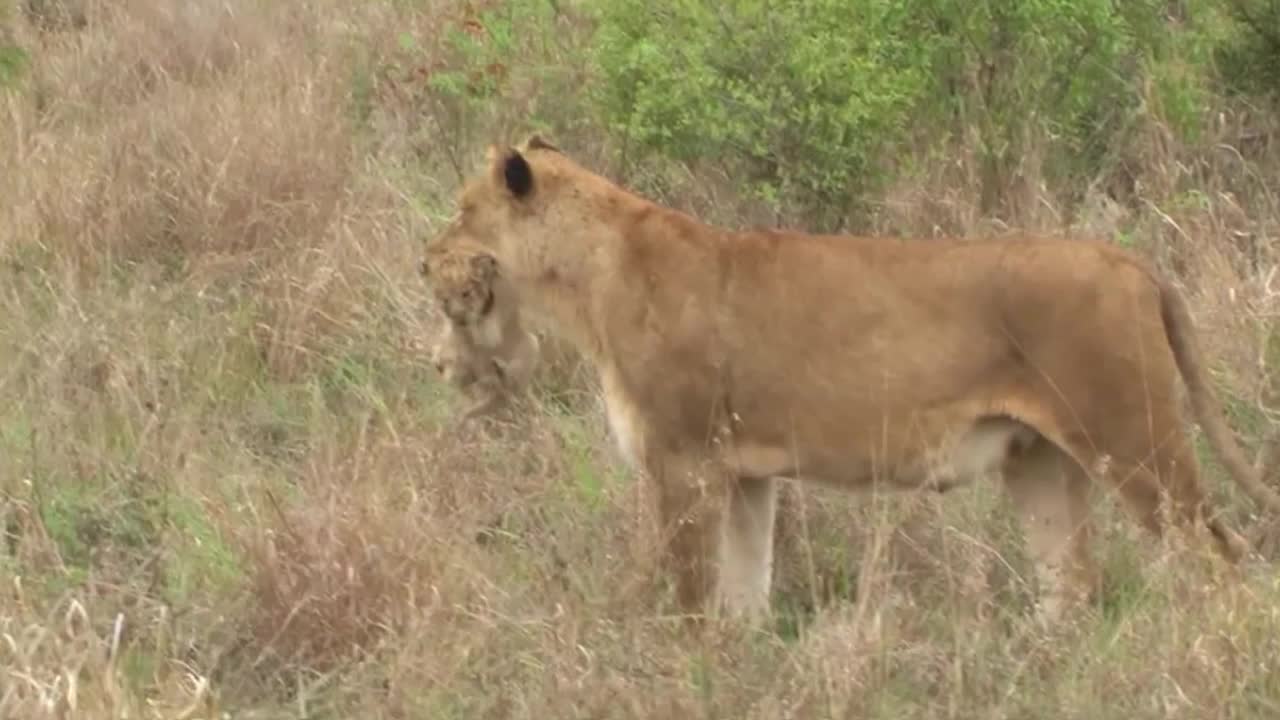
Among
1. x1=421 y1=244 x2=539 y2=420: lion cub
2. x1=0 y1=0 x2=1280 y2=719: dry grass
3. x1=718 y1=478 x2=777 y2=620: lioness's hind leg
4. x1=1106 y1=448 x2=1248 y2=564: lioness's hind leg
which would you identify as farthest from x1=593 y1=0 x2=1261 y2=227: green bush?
x1=1106 y1=448 x2=1248 y2=564: lioness's hind leg

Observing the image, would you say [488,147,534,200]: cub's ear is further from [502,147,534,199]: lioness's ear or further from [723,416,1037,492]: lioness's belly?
[723,416,1037,492]: lioness's belly

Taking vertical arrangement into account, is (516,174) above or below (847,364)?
above

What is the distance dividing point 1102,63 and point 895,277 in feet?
11.4

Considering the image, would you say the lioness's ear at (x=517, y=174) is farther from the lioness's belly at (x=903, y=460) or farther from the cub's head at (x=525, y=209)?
the lioness's belly at (x=903, y=460)

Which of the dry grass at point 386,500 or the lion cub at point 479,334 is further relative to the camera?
the lion cub at point 479,334

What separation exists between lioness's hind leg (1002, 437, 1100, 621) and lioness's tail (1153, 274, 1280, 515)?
31cm

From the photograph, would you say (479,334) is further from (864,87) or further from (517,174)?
(864,87)

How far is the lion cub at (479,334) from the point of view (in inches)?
235

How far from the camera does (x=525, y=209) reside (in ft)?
19.2

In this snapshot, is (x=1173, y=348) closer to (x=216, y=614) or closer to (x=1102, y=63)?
(x=216, y=614)

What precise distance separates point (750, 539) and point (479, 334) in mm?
922

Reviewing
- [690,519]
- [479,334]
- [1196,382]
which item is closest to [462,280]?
[479,334]

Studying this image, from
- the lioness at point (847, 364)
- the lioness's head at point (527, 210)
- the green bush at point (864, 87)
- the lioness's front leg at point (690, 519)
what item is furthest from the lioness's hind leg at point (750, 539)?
the green bush at point (864, 87)

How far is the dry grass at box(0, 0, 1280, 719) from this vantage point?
15.6ft
